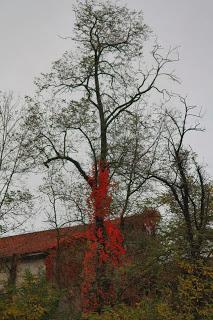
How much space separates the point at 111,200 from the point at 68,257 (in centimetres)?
485

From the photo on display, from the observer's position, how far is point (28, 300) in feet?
45.4

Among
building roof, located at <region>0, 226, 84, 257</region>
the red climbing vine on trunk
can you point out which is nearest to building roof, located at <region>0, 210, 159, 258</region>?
building roof, located at <region>0, 226, 84, 257</region>

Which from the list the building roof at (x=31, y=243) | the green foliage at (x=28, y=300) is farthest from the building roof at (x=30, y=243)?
the green foliage at (x=28, y=300)

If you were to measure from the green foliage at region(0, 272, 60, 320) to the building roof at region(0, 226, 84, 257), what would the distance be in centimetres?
1903

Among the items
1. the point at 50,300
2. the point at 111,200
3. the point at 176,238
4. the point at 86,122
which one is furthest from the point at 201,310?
the point at 86,122

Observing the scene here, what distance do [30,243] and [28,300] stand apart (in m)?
24.4

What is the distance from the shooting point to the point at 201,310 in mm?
14102

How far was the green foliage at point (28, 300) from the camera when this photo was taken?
12.6 m

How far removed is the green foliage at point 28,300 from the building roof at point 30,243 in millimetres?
19032

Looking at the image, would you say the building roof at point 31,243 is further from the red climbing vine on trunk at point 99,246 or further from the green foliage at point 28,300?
the green foliage at point 28,300

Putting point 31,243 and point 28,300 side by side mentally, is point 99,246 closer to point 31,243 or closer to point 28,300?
point 28,300

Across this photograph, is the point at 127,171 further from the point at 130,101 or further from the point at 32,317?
the point at 32,317

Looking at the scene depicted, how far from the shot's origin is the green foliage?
41.5 feet

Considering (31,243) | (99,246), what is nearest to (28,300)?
(99,246)
